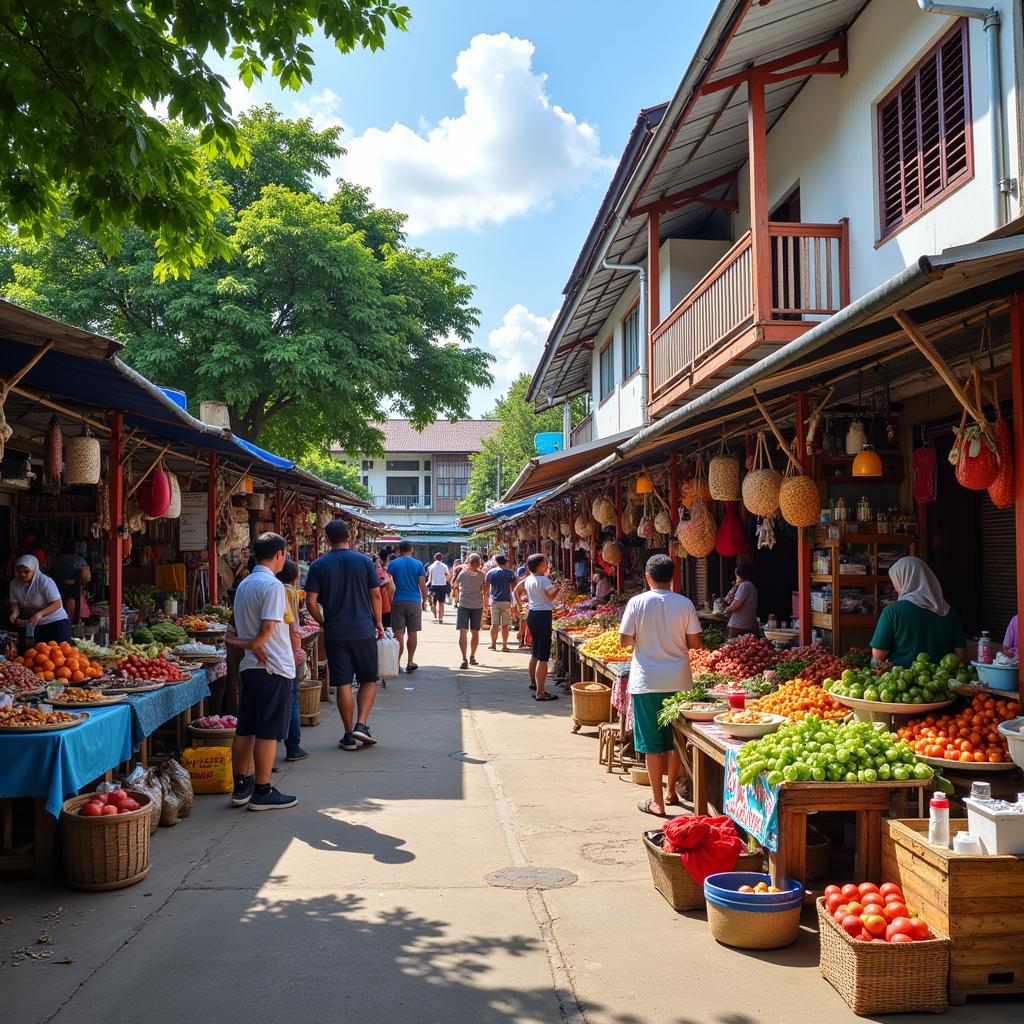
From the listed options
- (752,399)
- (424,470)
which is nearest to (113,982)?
(752,399)

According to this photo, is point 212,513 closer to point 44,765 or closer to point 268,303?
point 44,765

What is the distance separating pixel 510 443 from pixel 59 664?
4324 centimetres

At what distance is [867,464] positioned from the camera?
25.1ft

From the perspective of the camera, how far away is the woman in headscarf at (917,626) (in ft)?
21.0

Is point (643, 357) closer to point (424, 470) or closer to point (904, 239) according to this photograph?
point (904, 239)

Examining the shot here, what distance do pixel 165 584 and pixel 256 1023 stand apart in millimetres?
10864

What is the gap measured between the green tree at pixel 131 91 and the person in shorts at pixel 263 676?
8.50ft

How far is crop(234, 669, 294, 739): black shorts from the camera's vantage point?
7035mm

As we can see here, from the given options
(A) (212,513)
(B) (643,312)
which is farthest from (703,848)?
(B) (643,312)

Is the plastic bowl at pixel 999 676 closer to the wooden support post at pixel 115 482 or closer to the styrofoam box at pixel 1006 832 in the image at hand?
the styrofoam box at pixel 1006 832

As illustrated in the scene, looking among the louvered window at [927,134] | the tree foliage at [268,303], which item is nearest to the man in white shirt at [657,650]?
the louvered window at [927,134]

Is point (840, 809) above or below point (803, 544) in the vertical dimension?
below

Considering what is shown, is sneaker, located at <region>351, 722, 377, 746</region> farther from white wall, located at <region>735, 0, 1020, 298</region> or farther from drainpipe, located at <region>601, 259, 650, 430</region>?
drainpipe, located at <region>601, 259, 650, 430</region>

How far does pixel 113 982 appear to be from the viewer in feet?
13.5
